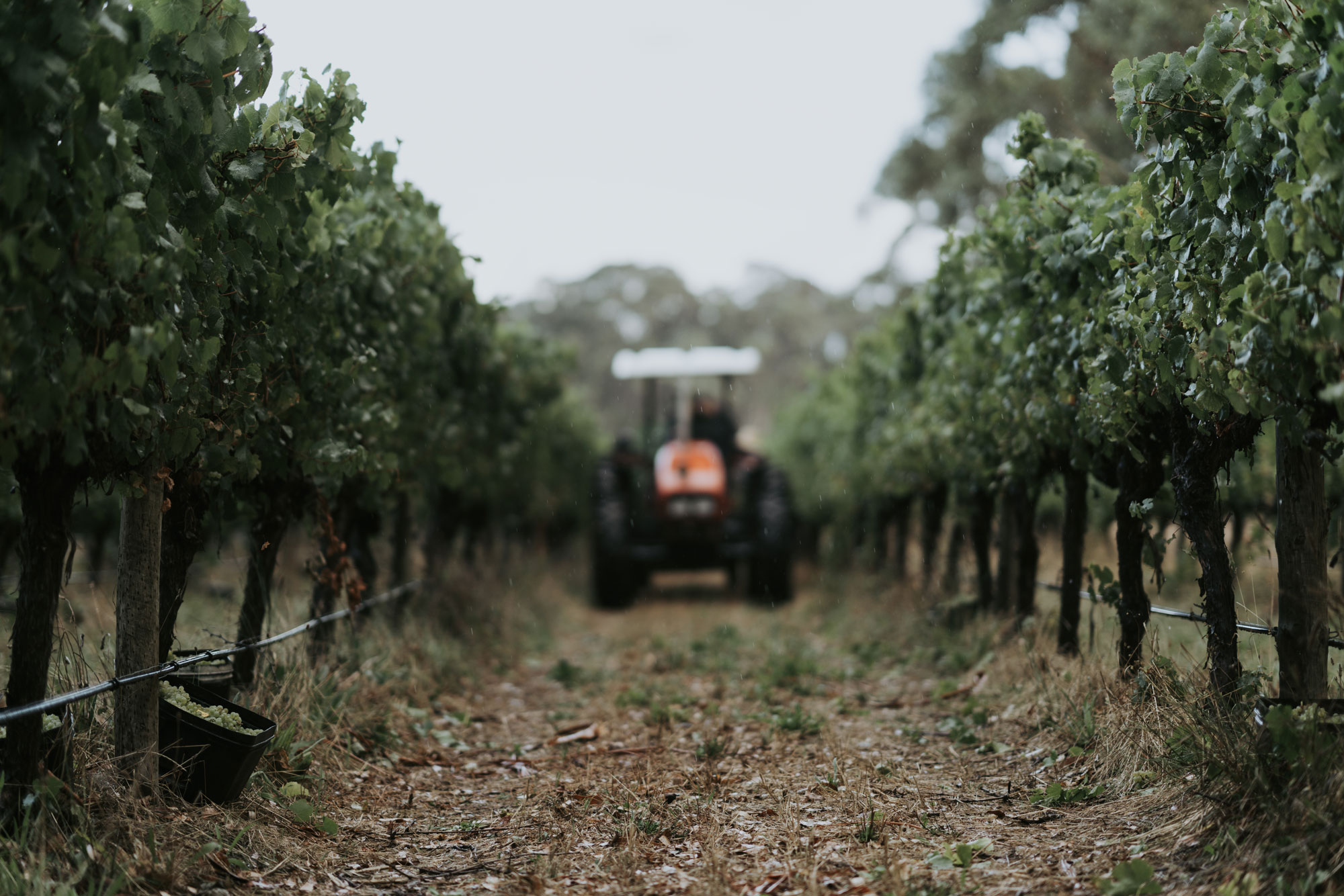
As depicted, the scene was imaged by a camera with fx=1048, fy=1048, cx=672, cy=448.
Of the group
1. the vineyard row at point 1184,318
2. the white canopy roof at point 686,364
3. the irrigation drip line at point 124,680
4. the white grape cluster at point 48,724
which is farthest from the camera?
the white canopy roof at point 686,364

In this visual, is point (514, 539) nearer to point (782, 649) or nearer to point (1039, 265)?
point (782, 649)

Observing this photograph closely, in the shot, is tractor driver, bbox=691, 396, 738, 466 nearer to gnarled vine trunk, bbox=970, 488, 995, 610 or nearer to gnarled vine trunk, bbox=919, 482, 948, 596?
gnarled vine trunk, bbox=919, 482, 948, 596

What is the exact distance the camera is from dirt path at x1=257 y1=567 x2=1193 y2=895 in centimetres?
359

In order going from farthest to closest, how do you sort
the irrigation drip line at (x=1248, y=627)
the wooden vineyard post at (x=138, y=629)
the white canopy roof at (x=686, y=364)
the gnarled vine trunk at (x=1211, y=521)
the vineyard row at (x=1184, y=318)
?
the white canopy roof at (x=686, y=364) < the gnarled vine trunk at (x=1211, y=521) < the irrigation drip line at (x=1248, y=627) < the wooden vineyard post at (x=138, y=629) < the vineyard row at (x=1184, y=318)

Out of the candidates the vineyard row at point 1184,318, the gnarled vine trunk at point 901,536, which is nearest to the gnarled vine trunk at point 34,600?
the vineyard row at point 1184,318

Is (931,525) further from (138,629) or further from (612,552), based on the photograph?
(138,629)

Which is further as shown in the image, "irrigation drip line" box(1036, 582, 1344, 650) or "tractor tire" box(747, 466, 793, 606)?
"tractor tire" box(747, 466, 793, 606)

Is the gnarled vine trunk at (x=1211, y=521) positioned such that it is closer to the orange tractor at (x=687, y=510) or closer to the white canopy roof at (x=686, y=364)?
the orange tractor at (x=687, y=510)

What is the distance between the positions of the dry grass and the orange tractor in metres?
4.59

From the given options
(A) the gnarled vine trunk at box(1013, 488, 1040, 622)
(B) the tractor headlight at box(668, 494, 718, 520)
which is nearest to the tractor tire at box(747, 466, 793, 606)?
(B) the tractor headlight at box(668, 494, 718, 520)

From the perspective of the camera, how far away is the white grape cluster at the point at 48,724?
357cm

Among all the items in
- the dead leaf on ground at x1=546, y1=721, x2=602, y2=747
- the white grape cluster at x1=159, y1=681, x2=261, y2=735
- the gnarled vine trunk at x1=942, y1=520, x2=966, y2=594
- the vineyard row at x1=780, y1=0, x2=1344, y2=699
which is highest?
the vineyard row at x1=780, y1=0, x2=1344, y2=699

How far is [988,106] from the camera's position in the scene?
15766mm

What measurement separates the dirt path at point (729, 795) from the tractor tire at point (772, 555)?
4327 mm
